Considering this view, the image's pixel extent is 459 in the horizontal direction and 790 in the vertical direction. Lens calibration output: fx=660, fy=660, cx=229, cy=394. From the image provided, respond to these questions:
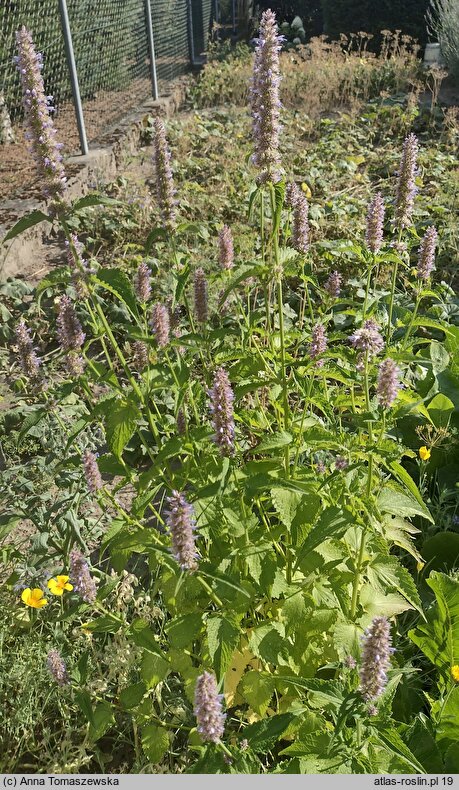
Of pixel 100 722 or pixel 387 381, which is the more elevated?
pixel 387 381

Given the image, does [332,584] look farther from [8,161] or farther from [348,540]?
[8,161]

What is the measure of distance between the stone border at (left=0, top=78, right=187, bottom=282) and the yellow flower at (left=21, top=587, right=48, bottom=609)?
2159 millimetres

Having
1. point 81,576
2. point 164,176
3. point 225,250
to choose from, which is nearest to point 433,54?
point 225,250

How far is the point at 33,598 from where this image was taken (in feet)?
8.11

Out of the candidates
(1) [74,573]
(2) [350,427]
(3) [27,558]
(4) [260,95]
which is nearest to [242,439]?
(2) [350,427]

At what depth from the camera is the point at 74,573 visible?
1991mm

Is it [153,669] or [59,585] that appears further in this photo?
[59,585]

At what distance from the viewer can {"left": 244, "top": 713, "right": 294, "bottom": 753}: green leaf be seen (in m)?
1.61

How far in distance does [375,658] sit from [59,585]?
1.40m

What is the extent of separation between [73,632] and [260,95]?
197cm

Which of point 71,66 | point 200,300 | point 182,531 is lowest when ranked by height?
point 182,531

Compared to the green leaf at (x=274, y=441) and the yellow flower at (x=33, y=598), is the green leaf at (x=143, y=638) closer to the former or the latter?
the yellow flower at (x=33, y=598)

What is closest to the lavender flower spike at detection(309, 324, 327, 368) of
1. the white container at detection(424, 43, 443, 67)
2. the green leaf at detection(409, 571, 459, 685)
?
the green leaf at detection(409, 571, 459, 685)

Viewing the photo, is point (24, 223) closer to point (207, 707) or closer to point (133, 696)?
point (207, 707)
